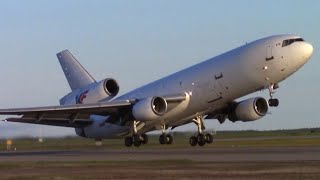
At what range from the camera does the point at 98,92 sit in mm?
56156

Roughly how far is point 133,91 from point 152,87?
8.84ft

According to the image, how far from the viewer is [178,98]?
164ft

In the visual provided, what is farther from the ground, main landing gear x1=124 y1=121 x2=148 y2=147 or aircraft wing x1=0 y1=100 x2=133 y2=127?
aircraft wing x1=0 y1=100 x2=133 y2=127

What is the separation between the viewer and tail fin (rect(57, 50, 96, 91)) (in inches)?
2426

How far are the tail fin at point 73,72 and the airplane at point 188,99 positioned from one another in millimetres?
683

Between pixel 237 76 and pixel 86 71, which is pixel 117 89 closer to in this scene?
pixel 86 71

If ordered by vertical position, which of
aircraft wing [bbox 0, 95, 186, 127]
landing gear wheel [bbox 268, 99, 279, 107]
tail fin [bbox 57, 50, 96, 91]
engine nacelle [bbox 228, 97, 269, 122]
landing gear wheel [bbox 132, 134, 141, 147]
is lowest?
landing gear wheel [bbox 132, 134, 141, 147]

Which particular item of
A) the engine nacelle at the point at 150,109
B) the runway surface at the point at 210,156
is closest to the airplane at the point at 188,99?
the engine nacelle at the point at 150,109

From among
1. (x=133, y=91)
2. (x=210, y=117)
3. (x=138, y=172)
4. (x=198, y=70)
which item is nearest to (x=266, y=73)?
(x=198, y=70)

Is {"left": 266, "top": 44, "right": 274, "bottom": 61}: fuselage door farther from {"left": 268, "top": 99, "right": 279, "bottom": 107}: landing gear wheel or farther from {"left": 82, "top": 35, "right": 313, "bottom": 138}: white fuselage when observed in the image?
{"left": 268, "top": 99, "right": 279, "bottom": 107}: landing gear wheel

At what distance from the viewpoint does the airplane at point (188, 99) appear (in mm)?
46219

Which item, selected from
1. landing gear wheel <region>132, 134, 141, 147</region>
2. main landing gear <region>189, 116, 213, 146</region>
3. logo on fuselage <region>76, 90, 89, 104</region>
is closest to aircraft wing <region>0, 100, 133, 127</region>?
logo on fuselage <region>76, 90, 89, 104</region>

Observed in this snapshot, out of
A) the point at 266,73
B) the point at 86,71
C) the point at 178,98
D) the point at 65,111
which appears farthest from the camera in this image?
the point at 86,71

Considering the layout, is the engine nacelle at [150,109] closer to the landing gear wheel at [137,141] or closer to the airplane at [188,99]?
the airplane at [188,99]
